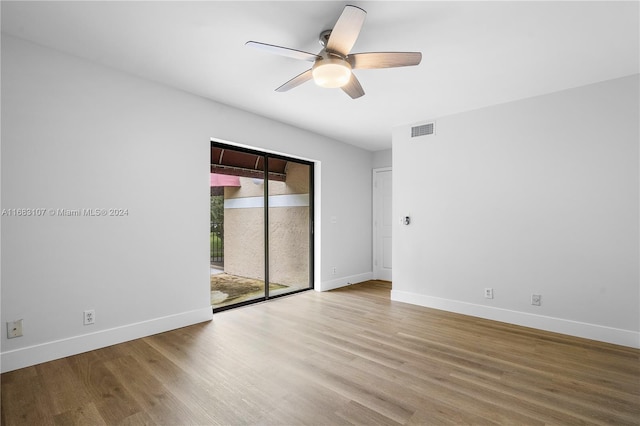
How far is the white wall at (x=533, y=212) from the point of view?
3066 millimetres

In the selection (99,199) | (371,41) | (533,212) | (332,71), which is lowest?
(533,212)

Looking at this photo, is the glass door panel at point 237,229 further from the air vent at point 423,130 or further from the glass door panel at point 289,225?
the air vent at point 423,130

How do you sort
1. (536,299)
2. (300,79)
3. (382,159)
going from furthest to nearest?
(382,159), (536,299), (300,79)

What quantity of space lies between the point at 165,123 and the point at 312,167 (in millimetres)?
2522

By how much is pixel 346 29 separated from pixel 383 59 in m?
0.42

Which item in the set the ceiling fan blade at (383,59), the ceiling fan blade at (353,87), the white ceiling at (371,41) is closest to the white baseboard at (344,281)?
the white ceiling at (371,41)

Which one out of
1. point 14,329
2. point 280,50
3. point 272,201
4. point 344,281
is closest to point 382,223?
point 344,281

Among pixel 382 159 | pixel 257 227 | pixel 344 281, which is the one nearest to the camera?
pixel 257 227

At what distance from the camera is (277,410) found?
195 centimetres

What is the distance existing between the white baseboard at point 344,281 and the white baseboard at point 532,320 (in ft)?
3.88

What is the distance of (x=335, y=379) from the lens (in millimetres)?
2320

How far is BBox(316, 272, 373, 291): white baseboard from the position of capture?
523cm

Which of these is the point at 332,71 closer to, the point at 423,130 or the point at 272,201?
the point at 423,130

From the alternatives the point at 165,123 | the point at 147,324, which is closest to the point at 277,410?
the point at 147,324
